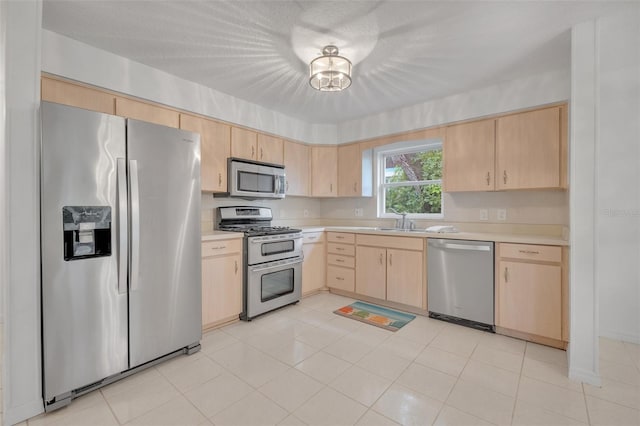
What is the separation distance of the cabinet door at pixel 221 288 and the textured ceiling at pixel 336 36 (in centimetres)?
179

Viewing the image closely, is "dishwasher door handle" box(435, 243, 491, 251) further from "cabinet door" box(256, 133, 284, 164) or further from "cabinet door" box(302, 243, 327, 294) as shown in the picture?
"cabinet door" box(256, 133, 284, 164)

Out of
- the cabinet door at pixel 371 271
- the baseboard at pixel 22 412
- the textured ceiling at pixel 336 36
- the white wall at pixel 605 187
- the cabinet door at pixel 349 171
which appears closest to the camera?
the baseboard at pixel 22 412

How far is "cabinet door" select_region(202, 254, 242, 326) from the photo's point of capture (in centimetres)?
273

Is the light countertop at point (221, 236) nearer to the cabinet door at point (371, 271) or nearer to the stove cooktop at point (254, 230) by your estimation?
the stove cooktop at point (254, 230)

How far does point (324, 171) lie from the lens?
14.2 ft

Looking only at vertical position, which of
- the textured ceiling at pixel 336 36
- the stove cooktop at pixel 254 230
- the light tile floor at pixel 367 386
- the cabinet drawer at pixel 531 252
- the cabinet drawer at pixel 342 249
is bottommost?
the light tile floor at pixel 367 386

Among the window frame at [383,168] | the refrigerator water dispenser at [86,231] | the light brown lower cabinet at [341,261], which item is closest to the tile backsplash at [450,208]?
the window frame at [383,168]

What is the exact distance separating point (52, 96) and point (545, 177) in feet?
13.6

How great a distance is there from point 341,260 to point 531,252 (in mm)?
2049

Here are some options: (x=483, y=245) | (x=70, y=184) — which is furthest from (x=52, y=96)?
(x=483, y=245)

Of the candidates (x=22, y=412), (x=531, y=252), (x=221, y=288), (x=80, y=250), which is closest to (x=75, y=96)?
(x=80, y=250)

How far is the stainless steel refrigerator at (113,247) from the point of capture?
1676 mm

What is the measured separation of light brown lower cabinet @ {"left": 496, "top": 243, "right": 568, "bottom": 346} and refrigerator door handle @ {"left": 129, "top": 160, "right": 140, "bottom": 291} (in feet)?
9.71

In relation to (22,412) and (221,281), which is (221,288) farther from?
(22,412)
